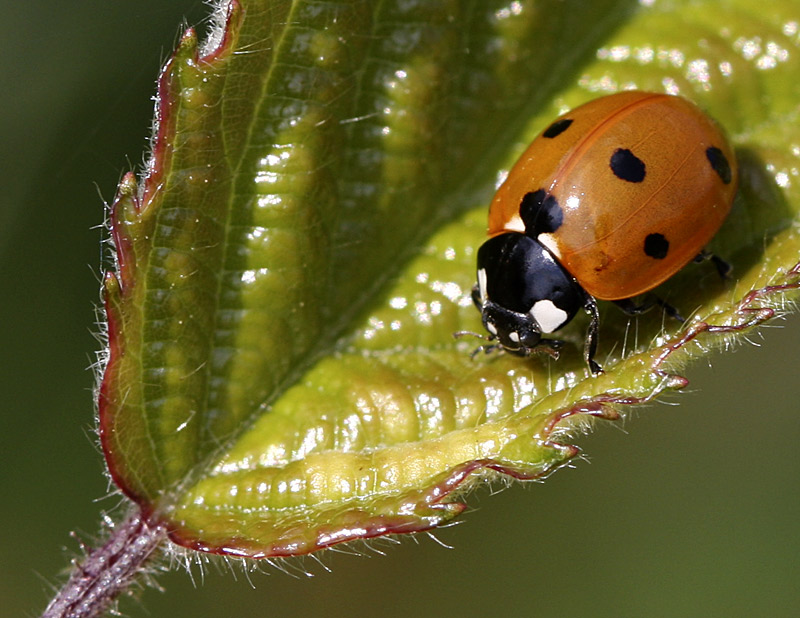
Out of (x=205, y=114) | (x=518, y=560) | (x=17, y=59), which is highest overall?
(x=17, y=59)

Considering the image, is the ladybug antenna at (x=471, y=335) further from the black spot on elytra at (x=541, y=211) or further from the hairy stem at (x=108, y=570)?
the hairy stem at (x=108, y=570)

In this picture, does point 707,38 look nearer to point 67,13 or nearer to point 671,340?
point 671,340

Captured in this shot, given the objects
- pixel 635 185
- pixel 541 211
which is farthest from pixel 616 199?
pixel 541 211

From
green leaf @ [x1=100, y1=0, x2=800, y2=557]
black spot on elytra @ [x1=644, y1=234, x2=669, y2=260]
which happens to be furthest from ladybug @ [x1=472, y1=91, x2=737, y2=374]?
green leaf @ [x1=100, y1=0, x2=800, y2=557]

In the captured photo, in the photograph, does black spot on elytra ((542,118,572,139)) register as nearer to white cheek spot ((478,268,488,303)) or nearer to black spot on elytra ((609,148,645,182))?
black spot on elytra ((609,148,645,182))

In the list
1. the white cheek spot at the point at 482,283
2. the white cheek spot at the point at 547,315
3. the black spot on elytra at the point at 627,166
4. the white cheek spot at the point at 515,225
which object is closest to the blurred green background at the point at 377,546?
the white cheek spot at the point at 547,315

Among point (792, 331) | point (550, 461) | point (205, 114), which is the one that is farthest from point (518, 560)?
point (205, 114)

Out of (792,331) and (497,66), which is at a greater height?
(497,66)

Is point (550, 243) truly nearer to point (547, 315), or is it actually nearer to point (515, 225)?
point (515, 225)
